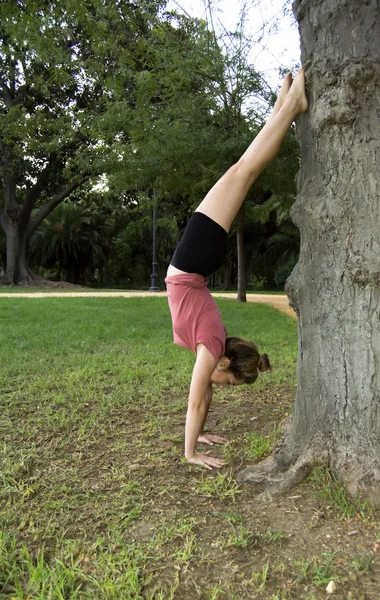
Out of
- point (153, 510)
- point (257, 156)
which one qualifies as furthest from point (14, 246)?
point (153, 510)

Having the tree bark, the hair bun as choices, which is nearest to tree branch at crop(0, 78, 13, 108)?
the tree bark

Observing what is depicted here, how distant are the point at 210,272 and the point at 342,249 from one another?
830 mm

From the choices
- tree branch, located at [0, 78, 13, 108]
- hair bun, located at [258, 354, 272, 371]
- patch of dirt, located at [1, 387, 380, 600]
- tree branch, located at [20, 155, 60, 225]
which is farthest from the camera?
tree branch, located at [20, 155, 60, 225]

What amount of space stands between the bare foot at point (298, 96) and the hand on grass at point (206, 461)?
86.9 inches

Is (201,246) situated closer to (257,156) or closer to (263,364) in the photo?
(257,156)

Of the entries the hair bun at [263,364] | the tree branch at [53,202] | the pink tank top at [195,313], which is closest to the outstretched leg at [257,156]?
the pink tank top at [195,313]

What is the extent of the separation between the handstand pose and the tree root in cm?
33

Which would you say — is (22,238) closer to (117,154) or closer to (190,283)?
(117,154)

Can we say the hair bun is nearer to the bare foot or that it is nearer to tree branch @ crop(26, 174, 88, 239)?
the bare foot

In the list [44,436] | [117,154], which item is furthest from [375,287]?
[117,154]

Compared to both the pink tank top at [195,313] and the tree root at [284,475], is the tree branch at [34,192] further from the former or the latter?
the tree root at [284,475]

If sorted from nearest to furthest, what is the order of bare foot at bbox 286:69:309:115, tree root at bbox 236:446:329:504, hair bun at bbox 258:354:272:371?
tree root at bbox 236:446:329:504 → bare foot at bbox 286:69:309:115 → hair bun at bbox 258:354:272:371

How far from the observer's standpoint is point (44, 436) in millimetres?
3756

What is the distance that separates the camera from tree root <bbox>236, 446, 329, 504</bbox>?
276 cm
